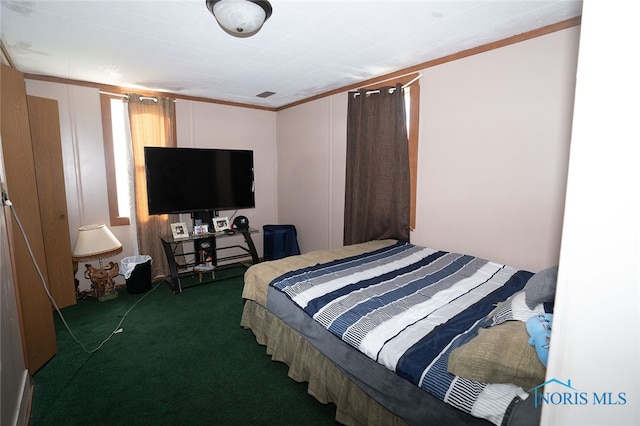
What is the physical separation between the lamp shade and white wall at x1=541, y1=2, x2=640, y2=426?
12.8 ft

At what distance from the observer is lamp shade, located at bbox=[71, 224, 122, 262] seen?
10.7 feet

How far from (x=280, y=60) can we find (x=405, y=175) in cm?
167

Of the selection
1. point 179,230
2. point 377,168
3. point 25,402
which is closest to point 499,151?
point 377,168

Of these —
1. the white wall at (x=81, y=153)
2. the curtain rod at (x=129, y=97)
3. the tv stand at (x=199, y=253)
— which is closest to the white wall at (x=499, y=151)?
the tv stand at (x=199, y=253)

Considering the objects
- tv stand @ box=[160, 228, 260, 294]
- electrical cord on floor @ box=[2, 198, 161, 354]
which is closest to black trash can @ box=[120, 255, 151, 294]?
electrical cord on floor @ box=[2, 198, 161, 354]

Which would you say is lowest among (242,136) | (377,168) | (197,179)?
(197,179)

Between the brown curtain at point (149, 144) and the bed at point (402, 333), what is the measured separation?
1.92 meters

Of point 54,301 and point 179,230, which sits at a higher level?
point 179,230

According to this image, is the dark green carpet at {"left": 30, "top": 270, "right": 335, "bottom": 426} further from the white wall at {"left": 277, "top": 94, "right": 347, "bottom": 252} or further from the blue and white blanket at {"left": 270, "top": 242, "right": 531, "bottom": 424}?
the white wall at {"left": 277, "top": 94, "right": 347, "bottom": 252}

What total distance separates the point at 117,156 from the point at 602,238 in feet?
14.5

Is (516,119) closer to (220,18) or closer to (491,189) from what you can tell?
(491,189)

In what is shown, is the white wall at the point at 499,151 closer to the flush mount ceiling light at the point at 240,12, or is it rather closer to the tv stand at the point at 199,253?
the flush mount ceiling light at the point at 240,12

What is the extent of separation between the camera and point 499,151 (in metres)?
2.60

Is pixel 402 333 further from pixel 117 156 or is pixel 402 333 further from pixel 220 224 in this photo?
pixel 117 156
